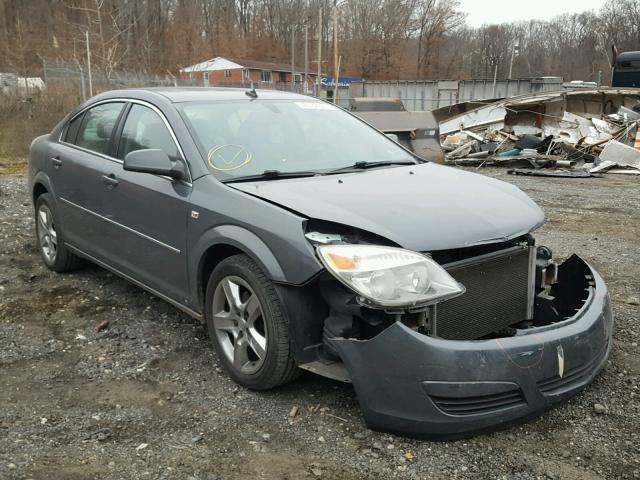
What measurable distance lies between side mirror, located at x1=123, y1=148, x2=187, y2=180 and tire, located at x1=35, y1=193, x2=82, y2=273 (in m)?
1.93

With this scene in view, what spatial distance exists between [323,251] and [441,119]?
16.3 meters

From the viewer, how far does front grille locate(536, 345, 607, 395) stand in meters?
2.73

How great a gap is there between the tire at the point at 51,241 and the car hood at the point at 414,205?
254 centimetres

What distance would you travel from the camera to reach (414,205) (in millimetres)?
3062

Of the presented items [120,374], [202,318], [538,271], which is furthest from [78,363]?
[538,271]

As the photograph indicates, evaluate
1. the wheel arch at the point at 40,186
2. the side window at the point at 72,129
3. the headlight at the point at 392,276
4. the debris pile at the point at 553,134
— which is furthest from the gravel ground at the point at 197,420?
the debris pile at the point at 553,134

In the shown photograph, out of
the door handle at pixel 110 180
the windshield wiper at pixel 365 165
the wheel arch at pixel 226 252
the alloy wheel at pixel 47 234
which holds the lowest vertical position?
the alloy wheel at pixel 47 234

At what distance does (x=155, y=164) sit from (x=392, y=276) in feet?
5.44

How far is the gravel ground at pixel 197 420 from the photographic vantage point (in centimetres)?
259

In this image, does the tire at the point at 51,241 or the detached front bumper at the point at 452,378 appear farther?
the tire at the point at 51,241

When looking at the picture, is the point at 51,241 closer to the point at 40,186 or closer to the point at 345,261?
the point at 40,186

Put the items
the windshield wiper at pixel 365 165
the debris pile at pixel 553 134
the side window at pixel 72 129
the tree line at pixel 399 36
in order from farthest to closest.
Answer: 1. the tree line at pixel 399 36
2. the debris pile at pixel 553 134
3. the side window at pixel 72 129
4. the windshield wiper at pixel 365 165

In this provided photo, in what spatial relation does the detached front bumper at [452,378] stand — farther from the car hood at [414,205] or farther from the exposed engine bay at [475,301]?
the car hood at [414,205]

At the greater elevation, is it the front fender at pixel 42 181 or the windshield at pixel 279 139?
the windshield at pixel 279 139
